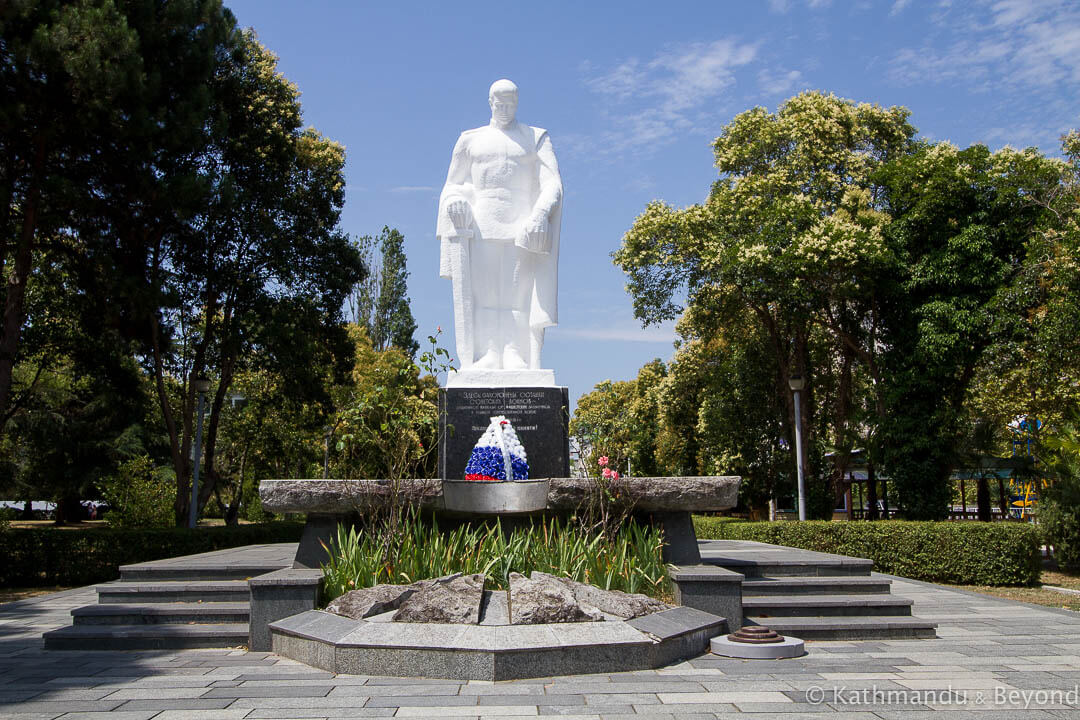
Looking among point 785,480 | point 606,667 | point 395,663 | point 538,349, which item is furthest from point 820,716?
point 785,480

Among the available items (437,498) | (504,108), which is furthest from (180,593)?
(504,108)

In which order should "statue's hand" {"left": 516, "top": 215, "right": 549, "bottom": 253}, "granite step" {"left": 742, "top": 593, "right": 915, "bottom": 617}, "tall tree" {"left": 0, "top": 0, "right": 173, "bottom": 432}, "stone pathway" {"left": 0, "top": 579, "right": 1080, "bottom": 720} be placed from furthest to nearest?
1. "tall tree" {"left": 0, "top": 0, "right": 173, "bottom": 432}
2. "statue's hand" {"left": 516, "top": 215, "right": 549, "bottom": 253}
3. "granite step" {"left": 742, "top": 593, "right": 915, "bottom": 617}
4. "stone pathway" {"left": 0, "top": 579, "right": 1080, "bottom": 720}

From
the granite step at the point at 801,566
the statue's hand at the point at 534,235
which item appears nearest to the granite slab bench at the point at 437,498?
the granite step at the point at 801,566

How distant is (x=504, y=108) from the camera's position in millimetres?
8812

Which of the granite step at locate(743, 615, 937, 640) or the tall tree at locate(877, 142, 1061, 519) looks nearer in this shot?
the granite step at locate(743, 615, 937, 640)

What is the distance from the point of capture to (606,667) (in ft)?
16.2

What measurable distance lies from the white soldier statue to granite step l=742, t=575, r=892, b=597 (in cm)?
312

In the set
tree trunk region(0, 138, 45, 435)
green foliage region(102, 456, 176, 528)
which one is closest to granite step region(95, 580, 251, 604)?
tree trunk region(0, 138, 45, 435)

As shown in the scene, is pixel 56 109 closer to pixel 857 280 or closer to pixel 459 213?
pixel 459 213

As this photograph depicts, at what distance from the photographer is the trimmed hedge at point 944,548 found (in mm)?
11461

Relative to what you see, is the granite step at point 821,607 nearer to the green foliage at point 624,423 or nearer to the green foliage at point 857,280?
the green foliage at point 624,423

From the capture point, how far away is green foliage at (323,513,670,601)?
6.19 m

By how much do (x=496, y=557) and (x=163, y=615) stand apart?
262 cm

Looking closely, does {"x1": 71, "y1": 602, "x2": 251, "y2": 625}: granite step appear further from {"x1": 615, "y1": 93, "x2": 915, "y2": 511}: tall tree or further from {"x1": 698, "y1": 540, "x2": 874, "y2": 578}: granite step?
{"x1": 615, "y1": 93, "x2": 915, "y2": 511}: tall tree
